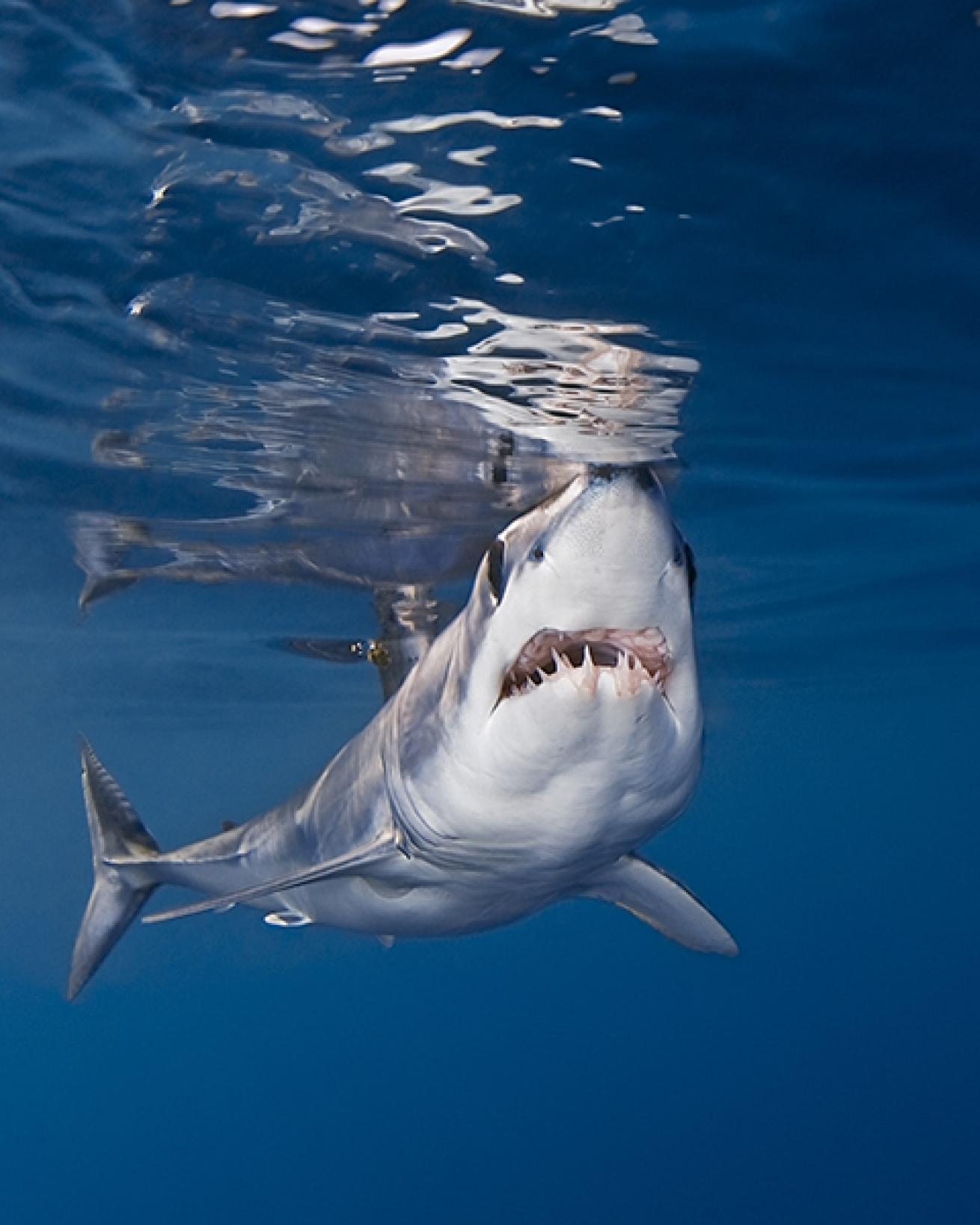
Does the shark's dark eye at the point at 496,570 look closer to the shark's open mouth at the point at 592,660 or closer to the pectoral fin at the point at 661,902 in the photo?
the shark's open mouth at the point at 592,660

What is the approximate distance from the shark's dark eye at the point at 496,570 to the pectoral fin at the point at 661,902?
96.3 inches

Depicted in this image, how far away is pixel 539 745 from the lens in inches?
165

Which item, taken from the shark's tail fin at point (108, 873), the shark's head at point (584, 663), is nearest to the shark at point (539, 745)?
the shark's head at point (584, 663)

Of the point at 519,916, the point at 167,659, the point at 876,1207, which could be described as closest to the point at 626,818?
the point at 519,916

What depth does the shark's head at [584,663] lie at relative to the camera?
3.70 meters

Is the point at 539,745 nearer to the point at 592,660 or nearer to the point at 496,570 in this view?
the point at 592,660

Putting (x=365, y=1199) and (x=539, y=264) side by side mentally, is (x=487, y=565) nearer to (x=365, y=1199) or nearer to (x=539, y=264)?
(x=539, y=264)

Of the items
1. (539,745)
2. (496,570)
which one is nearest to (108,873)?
(539,745)

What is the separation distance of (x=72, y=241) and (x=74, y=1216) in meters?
105

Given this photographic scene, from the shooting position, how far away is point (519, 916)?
6.71 meters

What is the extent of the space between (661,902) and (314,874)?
96.1 inches

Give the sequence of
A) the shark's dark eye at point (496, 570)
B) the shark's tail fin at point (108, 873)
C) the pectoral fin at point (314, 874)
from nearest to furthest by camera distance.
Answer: the shark's dark eye at point (496, 570) → the pectoral fin at point (314, 874) → the shark's tail fin at point (108, 873)

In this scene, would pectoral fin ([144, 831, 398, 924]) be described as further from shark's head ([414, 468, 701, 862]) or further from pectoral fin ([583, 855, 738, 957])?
pectoral fin ([583, 855, 738, 957])

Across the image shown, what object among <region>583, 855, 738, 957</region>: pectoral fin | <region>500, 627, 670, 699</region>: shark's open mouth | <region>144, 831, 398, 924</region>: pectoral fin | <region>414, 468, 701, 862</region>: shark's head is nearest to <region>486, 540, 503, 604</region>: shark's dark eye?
<region>414, 468, 701, 862</region>: shark's head
